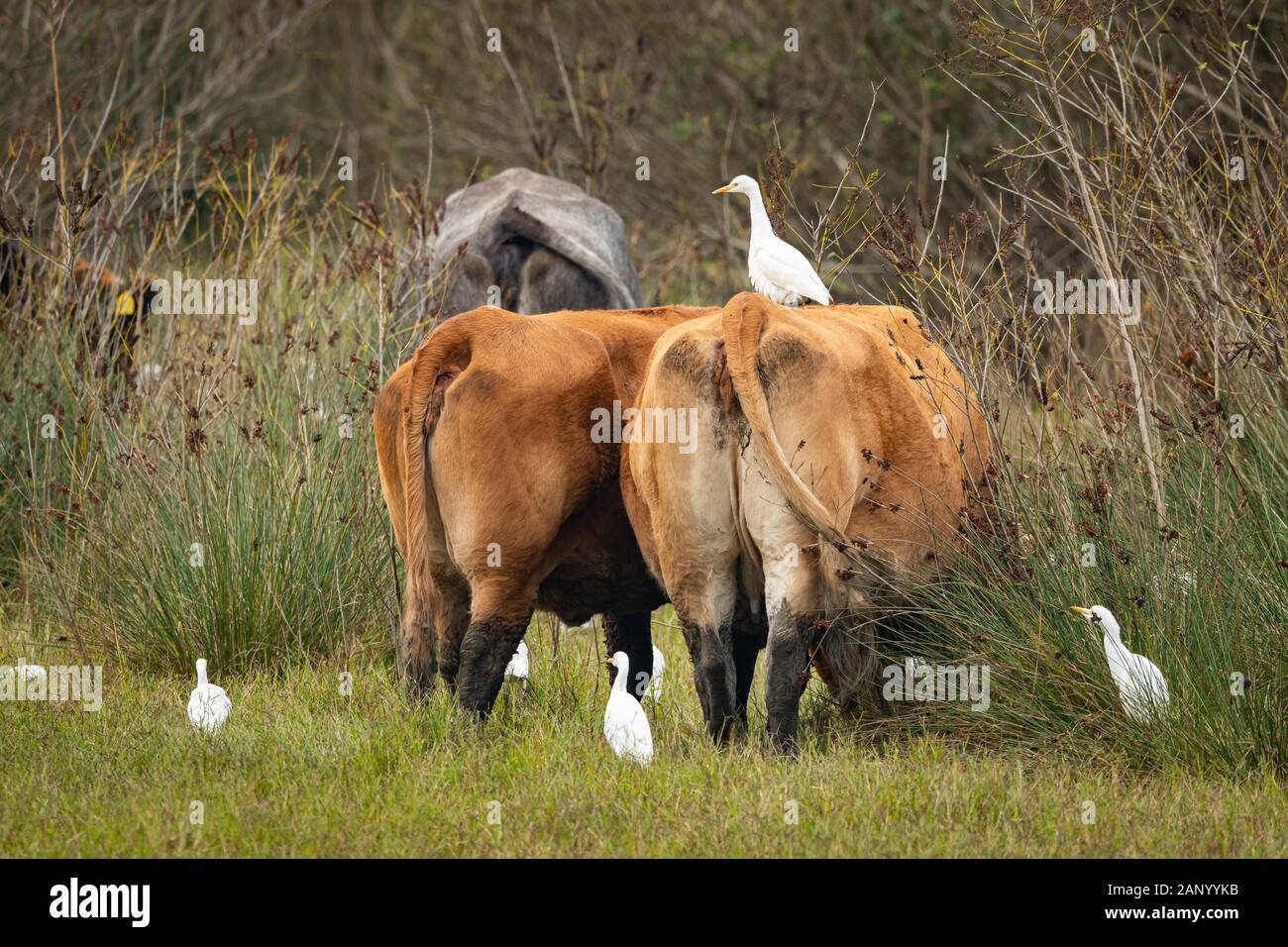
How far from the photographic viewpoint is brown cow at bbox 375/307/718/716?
5020 mm

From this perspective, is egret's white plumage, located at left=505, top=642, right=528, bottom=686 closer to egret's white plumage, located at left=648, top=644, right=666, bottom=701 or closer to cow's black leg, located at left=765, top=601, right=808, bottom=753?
egret's white plumage, located at left=648, top=644, right=666, bottom=701

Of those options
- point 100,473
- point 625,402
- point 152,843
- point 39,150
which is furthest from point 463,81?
point 152,843

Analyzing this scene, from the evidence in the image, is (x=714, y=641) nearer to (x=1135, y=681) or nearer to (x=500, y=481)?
(x=500, y=481)

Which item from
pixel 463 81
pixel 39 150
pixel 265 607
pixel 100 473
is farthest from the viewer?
pixel 463 81

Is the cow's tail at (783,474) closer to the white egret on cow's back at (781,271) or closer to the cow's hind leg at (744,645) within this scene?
the cow's hind leg at (744,645)

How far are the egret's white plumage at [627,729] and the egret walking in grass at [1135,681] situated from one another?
1384 millimetres

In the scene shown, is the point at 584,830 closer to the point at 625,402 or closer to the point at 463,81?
the point at 625,402

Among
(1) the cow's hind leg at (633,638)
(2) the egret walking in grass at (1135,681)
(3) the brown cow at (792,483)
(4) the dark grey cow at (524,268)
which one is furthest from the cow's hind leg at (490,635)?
(4) the dark grey cow at (524,268)

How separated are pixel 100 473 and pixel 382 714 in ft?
8.30

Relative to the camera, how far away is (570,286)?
8.42 m

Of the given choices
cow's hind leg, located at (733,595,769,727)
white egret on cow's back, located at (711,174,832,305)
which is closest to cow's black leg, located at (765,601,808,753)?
cow's hind leg, located at (733,595,769,727)

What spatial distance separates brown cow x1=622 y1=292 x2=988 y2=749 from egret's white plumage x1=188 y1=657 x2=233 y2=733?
5.19 feet

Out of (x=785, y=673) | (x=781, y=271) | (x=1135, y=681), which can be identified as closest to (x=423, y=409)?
(x=785, y=673)

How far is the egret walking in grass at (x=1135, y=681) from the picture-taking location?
14.8 ft
